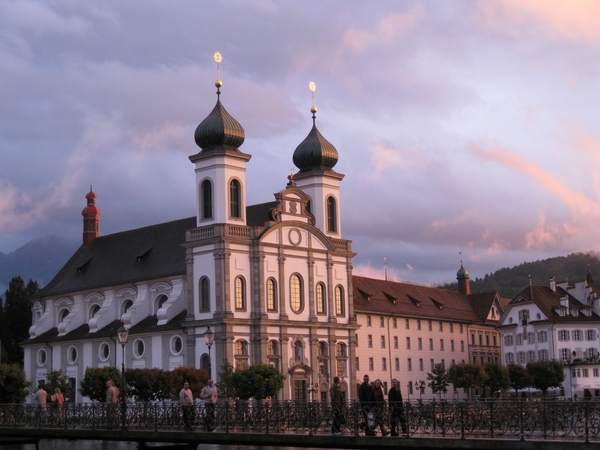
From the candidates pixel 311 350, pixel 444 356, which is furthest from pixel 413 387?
pixel 311 350

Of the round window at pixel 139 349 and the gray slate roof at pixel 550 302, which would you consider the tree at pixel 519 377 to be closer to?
the gray slate roof at pixel 550 302

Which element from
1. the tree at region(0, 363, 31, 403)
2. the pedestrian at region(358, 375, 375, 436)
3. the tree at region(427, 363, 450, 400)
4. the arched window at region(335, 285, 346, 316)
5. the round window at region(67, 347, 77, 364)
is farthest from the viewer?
the tree at region(427, 363, 450, 400)

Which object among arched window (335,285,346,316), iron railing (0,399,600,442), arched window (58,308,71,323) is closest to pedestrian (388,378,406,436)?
iron railing (0,399,600,442)

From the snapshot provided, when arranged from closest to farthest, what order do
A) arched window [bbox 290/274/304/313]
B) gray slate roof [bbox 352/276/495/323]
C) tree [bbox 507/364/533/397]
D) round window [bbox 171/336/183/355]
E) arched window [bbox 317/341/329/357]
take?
round window [bbox 171/336/183/355] → arched window [bbox 290/274/304/313] → arched window [bbox 317/341/329/357] → tree [bbox 507/364/533/397] → gray slate roof [bbox 352/276/495/323]

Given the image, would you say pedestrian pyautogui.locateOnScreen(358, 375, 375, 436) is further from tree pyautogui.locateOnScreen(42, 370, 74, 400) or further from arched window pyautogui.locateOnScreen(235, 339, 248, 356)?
tree pyautogui.locateOnScreen(42, 370, 74, 400)

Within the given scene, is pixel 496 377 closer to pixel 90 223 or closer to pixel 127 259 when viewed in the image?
pixel 127 259

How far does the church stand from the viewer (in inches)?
3169

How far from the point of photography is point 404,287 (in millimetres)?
111938

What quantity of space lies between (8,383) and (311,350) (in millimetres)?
23868

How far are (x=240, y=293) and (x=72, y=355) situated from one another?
20.8 m

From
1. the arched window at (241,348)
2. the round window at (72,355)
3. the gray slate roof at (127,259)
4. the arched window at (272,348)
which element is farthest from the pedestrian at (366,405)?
the round window at (72,355)

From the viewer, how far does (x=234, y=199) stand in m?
82.6

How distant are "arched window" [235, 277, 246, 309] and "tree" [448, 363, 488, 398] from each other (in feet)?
85.0

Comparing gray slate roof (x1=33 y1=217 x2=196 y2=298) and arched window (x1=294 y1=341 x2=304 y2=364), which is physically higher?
gray slate roof (x1=33 y1=217 x2=196 y2=298)
